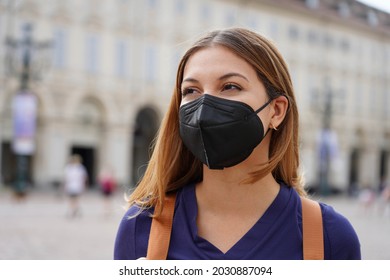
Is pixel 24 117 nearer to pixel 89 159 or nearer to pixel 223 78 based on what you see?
pixel 89 159

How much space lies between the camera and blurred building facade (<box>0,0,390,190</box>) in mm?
25250

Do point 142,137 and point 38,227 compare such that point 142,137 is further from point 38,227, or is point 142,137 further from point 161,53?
point 38,227

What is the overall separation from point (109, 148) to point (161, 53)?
512cm

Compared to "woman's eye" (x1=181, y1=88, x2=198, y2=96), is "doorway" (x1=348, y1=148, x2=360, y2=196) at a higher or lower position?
lower

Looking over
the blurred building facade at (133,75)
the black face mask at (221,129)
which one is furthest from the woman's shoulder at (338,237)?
the blurred building facade at (133,75)

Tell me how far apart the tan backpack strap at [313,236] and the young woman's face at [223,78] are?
295mm

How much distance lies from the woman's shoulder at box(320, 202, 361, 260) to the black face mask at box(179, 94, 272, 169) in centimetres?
26

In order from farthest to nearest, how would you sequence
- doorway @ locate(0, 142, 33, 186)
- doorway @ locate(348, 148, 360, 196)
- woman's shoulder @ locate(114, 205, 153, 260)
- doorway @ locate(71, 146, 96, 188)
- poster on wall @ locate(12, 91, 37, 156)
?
doorway @ locate(71, 146, 96, 188) → doorway @ locate(348, 148, 360, 196) → doorway @ locate(0, 142, 33, 186) → poster on wall @ locate(12, 91, 37, 156) → woman's shoulder @ locate(114, 205, 153, 260)

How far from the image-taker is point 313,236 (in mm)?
1540

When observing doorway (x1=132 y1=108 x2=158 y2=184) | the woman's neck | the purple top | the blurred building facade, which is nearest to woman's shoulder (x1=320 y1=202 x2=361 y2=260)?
the purple top

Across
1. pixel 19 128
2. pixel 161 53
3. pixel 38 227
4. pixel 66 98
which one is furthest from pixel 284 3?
pixel 38 227

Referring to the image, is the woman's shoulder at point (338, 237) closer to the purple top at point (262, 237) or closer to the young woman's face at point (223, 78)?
the purple top at point (262, 237)

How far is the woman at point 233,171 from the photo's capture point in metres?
1.58

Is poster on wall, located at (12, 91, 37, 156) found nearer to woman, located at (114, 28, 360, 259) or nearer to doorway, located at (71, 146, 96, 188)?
doorway, located at (71, 146, 96, 188)
